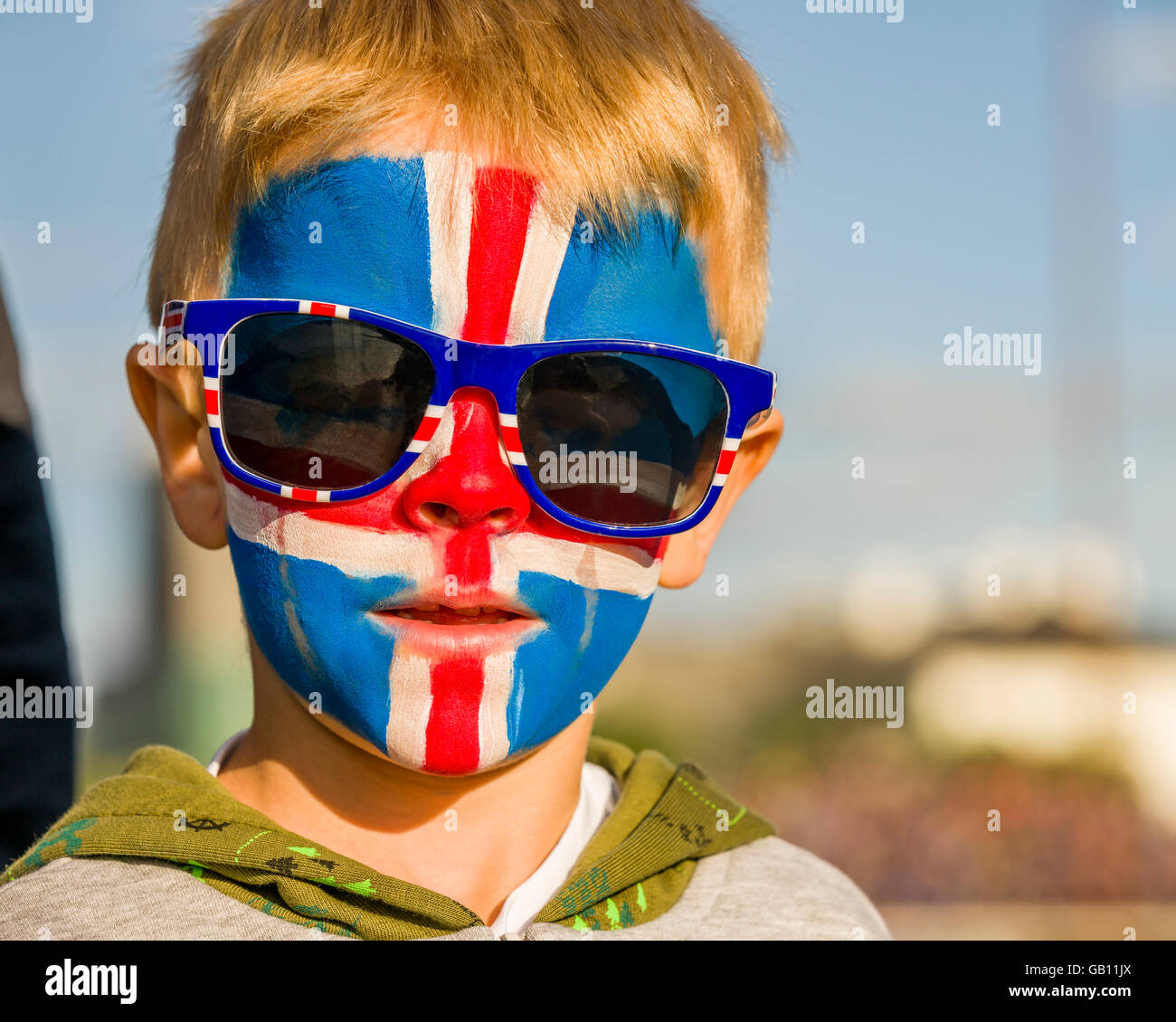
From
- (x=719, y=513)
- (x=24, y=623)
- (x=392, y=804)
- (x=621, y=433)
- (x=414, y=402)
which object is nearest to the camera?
(x=414, y=402)

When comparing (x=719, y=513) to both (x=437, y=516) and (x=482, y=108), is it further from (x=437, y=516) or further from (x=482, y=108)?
(x=482, y=108)

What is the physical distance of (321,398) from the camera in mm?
1644

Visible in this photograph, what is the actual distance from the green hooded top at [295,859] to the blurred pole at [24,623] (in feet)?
1.83

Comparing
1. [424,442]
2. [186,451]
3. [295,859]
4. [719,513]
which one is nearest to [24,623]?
[186,451]

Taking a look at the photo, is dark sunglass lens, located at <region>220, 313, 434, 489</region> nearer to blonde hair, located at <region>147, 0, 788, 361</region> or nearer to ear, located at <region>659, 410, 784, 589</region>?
blonde hair, located at <region>147, 0, 788, 361</region>

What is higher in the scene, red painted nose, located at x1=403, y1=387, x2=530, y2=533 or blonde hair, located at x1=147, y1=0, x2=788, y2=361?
blonde hair, located at x1=147, y1=0, x2=788, y2=361

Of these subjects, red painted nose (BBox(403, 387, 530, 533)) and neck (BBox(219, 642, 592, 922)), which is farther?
neck (BBox(219, 642, 592, 922))

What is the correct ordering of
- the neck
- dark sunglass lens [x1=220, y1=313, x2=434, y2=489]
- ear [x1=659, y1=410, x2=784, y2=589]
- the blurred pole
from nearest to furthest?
1. dark sunglass lens [x1=220, y1=313, x2=434, y2=489]
2. the neck
3. ear [x1=659, y1=410, x2=784, y2=589]
4. the blurred pole

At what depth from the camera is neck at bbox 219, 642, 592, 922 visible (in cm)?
182

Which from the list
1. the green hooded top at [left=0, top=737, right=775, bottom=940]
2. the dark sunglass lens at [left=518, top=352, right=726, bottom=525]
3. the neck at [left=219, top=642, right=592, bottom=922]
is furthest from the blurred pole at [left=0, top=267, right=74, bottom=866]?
the dark sunglass lens at [left=518, top=352, right=726, bottom=525]

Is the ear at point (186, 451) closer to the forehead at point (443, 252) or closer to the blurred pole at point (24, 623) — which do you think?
the forehead at point (443, 252)

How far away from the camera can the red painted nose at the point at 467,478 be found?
1624mm

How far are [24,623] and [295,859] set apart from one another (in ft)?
3.58
